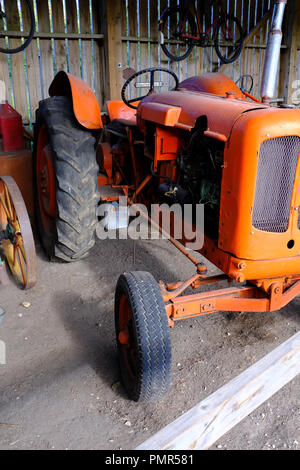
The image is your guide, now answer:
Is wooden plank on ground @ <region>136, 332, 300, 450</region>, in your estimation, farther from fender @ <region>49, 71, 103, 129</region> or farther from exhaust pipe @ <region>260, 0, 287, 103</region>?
fender @ <region>49, 71, 103, 129</region>

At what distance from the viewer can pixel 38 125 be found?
340 centimetres

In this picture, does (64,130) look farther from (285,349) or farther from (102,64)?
(102,64)

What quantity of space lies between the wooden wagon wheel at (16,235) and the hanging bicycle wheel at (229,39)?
196 inches

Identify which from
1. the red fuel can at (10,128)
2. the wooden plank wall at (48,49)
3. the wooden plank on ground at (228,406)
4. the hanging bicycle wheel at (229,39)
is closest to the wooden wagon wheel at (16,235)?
the red fuel can at (10,128)

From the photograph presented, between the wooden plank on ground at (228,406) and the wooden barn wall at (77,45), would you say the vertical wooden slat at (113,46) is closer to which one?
the wooden barn wall at (77,45)

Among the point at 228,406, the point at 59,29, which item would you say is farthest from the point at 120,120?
the point at 228,406

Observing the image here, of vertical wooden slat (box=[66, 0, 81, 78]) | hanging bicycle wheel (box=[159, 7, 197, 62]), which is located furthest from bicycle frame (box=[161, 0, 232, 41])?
vertical wooden slat (box=[66, 0, 81, 78])

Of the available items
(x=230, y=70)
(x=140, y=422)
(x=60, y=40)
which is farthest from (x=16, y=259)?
(x=230, y=70)

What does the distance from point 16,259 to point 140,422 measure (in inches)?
66.9

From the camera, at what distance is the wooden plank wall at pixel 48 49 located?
16.8ft

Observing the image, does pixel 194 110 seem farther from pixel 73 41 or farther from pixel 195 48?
pixel 195 48

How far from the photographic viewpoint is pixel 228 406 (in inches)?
49.4

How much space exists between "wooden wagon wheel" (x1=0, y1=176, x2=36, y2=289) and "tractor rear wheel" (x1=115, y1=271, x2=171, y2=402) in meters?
0.96

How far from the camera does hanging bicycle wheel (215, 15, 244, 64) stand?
672cm
